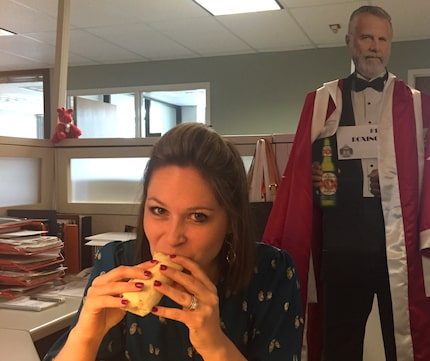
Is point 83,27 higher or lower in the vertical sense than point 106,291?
higher

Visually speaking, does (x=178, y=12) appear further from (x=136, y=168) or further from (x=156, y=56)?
(x=136, y=168)

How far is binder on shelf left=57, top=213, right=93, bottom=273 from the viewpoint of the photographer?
208cm

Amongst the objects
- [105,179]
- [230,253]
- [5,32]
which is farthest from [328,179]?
[5,32]

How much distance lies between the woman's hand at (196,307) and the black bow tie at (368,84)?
1.19 m

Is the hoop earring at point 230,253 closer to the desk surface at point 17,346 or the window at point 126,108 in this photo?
the desk surface at point 17,346

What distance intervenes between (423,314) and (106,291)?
122 centimetres

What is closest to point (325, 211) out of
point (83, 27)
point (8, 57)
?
point (83, 27)

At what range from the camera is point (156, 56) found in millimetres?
6242

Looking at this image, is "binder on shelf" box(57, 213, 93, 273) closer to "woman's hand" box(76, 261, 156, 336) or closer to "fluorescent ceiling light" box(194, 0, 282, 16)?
"woman's hand" box(76, 261, 156, 336)

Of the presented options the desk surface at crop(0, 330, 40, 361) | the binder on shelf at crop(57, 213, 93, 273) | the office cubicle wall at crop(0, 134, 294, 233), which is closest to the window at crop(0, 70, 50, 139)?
the office cubicle wall at crop(0, 134, 294, 233)

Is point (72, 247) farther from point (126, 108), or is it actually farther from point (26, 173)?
point (126, 108)

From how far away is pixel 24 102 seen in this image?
30.9ft

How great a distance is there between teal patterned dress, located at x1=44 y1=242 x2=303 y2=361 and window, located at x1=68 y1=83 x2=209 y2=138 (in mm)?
4475

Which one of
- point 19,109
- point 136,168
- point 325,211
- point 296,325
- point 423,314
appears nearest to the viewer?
point 296,325
